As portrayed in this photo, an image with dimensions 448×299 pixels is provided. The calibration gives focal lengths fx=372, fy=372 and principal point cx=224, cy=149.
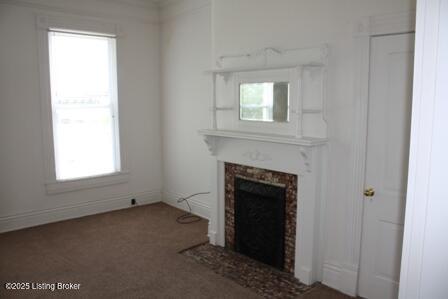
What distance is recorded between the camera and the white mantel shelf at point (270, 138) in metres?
2.93

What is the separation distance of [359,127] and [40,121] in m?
3.62

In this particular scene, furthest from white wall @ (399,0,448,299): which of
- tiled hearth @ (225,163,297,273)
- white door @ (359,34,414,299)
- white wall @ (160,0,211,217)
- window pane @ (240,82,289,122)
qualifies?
white wall @ (160,0,211,217)

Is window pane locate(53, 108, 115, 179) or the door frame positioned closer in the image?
the door frame

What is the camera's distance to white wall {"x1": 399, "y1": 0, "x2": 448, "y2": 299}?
3.24 ft

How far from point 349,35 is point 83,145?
11.7 feet

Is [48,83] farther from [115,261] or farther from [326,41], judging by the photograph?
[326,41]

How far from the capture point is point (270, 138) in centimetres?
319

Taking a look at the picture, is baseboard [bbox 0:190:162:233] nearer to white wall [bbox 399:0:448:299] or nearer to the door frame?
the door frame

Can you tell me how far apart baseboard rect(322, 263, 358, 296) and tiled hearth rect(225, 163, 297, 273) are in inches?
12.3

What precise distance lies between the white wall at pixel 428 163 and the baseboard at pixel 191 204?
12.5 ft

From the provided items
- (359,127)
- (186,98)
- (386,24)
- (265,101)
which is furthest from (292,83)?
(186,98)

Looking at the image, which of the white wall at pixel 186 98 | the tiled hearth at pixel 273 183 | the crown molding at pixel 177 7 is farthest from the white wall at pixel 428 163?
the crown molding at pixel 177 7

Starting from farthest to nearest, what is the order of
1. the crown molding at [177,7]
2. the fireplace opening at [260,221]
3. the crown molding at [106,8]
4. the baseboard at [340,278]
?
the crown molding at [177,7] → the crown molding at [106,8] → the fireplace opening at [260,221] → the baseboard at [340,278]

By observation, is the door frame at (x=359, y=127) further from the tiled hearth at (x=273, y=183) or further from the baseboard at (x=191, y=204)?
the baseboard at (x=191, y=204)
